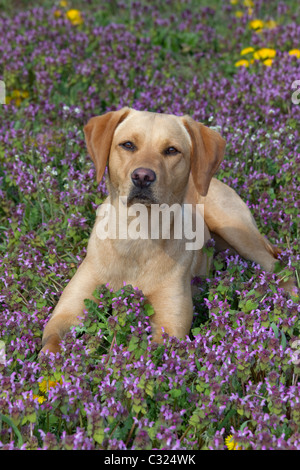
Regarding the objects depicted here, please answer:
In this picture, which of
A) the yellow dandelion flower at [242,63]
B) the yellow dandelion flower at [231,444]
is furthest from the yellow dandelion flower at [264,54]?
the yellow dandelion flower at [231,444]

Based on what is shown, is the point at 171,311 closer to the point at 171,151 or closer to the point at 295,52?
the point at 171,151

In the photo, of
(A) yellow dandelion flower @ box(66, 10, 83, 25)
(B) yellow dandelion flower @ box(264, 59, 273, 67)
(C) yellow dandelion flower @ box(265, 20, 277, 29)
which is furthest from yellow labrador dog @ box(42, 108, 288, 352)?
(C) yellow dandelion flower @ box(265, 20, 277, 29)

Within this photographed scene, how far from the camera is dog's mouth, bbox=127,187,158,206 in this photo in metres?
4.57

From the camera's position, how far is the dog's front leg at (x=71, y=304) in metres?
4.62

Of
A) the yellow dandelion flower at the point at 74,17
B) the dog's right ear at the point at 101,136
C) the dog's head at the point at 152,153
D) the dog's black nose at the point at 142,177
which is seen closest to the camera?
the dog's black nose at the point at 142,177

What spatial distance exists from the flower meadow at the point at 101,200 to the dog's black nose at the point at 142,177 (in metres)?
0.74

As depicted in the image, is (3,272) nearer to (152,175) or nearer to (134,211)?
(134,211)

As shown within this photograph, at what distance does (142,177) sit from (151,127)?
1.70 ft

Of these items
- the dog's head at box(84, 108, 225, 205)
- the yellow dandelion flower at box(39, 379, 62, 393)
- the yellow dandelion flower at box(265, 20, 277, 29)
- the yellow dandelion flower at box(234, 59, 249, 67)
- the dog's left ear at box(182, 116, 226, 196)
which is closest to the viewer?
the yellow dandelion flower at box(39, 379, 62, 393)

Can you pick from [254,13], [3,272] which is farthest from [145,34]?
[3,272]

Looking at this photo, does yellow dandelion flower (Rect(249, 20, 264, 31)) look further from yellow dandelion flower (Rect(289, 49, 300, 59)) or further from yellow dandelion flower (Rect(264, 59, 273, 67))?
yellow dandelion flower (Rect(264, 59, 273, 67))

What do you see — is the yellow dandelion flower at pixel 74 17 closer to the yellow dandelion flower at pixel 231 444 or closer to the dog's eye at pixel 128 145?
the dog's eye at pixel 128 145

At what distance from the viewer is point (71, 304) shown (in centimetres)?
489

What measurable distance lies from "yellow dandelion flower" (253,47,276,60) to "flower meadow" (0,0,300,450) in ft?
0.07
